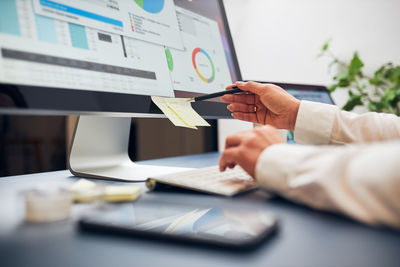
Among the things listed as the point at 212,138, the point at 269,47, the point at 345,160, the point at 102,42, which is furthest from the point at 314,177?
the point at 212,138

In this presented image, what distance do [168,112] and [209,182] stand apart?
202 millimetres

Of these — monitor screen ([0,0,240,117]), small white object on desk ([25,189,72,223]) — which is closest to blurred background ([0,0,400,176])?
monitor screen ([0,0,240,117])

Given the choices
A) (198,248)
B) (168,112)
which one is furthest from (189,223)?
(168,112)

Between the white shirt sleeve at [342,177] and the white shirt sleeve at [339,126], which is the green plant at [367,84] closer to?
the white shirt sleeve at [339,126]

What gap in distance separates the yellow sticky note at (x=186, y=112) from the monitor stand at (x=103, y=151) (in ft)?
0.39

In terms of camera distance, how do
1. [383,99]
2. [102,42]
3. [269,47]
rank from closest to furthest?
[102,42] < [383,99] < [269,47]

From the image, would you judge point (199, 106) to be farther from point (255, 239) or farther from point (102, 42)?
point (255, 239)

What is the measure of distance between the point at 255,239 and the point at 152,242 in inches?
3.2

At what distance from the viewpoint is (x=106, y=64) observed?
21.7 inches

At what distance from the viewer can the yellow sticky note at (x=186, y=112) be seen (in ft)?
2.05

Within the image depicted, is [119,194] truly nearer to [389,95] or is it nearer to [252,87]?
[252,87]

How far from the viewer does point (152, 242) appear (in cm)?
26

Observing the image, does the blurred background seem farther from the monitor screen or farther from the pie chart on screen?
the pie chart on screen

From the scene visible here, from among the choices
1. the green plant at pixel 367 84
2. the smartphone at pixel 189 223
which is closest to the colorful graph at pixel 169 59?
the smartphone at pixel 189 223
